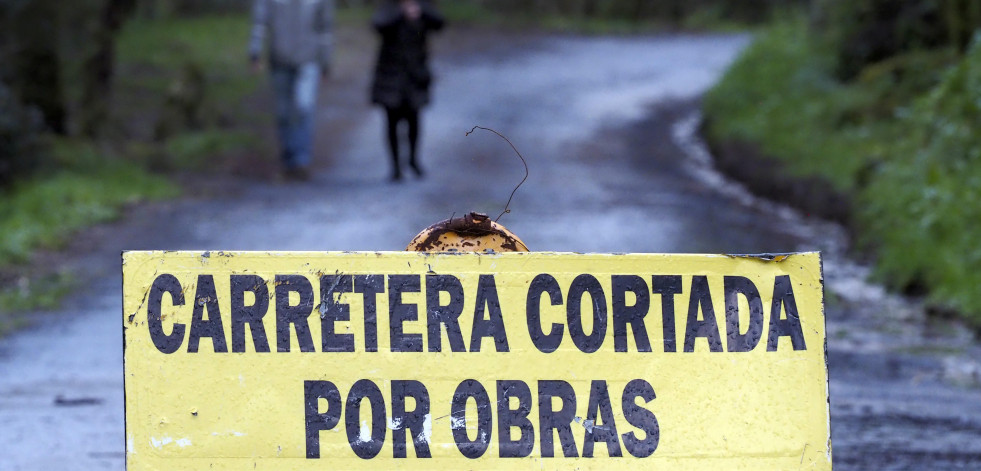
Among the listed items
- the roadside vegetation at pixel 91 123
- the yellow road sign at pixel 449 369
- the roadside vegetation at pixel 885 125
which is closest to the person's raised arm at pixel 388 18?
the roadside vegetation at pixel 91 123

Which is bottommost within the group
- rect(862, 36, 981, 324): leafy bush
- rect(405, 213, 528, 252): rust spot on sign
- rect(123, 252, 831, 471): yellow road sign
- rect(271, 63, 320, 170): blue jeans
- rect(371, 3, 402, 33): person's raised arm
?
rect(123, 252, 831, 471): yellow road sign

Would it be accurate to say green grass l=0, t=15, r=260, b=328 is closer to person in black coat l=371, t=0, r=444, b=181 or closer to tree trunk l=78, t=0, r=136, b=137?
tree trunk l=78, t=0, r=136, b=137

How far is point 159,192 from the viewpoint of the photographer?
1173 cm

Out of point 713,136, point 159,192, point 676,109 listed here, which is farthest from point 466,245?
point 676,109

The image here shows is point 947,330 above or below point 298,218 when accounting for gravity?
below

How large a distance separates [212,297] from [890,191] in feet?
24.9

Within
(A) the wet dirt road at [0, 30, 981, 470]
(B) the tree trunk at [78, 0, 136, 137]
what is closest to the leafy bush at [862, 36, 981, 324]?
(A) the wet dirt road at [0, 30, 981, 470]

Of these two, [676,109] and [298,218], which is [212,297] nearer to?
Answer: [298,218]

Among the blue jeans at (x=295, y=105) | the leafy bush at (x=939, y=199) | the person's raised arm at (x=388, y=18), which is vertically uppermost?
the person's raised arm at (x=388, y=18)

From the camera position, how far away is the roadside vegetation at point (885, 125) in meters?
8.80

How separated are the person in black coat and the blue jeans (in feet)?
2.94

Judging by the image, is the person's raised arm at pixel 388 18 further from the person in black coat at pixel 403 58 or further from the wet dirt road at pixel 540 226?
the wet dirt road at pixel 540 226

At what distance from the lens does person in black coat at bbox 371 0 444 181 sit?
1163cm

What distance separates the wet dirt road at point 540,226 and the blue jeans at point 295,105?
0.38 meters
